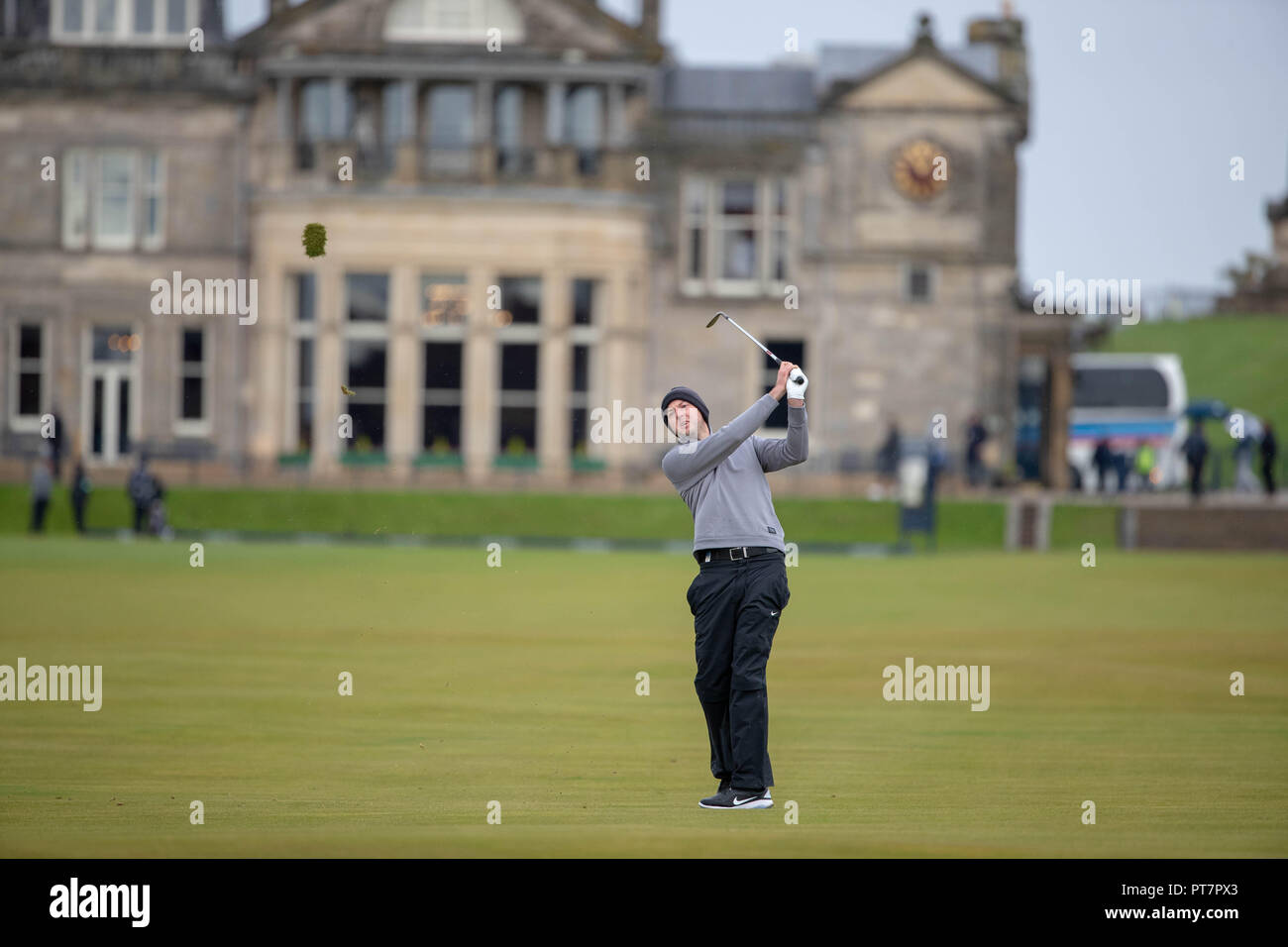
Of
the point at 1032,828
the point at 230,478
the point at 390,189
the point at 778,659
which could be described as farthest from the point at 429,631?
the point at 390,189

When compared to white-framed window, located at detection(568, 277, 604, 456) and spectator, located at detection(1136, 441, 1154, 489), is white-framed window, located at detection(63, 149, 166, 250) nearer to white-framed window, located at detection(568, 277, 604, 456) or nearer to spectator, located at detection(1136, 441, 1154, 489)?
white-framed window, located at detection(568, 277, 604, 456)

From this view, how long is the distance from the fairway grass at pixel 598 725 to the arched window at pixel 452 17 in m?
26.0

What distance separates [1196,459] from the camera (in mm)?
41344

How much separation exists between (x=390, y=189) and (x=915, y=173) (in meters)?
13.2

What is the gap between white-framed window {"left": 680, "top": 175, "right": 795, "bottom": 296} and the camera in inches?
2114

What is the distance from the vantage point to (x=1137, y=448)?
5753 centimetres

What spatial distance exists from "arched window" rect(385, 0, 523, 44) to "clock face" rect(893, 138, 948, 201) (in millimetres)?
10069

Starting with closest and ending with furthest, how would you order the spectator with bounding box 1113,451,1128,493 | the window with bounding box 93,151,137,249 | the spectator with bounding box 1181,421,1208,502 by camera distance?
the spectator with bounding box 1181,421,1208,502 < the spectator with bounding box 1113,451,1128,493 < the window with bounding box 93,151,137,249

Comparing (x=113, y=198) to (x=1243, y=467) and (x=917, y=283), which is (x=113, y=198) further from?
(x=1243, y=467)

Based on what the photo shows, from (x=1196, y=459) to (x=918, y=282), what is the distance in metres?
13.7

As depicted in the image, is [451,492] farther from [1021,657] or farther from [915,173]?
[1021,657]

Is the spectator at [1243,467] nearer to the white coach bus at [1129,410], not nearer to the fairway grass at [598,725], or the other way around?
the white coach bus at [1129,410]

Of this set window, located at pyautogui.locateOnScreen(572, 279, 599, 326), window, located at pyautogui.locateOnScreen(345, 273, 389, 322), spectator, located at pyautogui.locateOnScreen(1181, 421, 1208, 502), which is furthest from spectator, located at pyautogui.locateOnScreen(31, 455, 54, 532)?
spectator, located at pyautogui.locateOnScreen(1181, 421, 1208, 502)

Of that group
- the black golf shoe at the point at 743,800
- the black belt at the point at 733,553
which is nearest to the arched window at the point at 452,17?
the black belt at the point at 733,553
